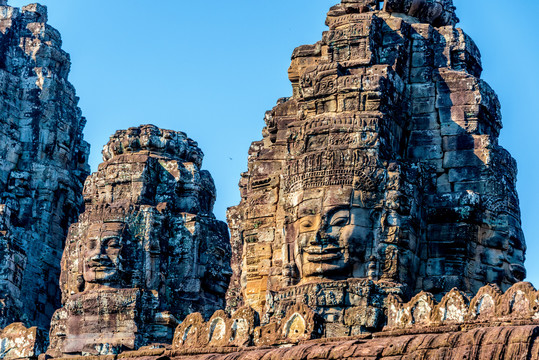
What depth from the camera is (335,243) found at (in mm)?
33375

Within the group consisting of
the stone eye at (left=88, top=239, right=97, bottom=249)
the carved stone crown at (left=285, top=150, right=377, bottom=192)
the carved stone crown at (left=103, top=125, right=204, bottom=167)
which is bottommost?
the stone eye at (left=88, top=239, right=97, bottom=249)

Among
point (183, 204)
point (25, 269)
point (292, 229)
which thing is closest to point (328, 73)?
point (292, 229)

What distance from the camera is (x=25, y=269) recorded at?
46562 mm

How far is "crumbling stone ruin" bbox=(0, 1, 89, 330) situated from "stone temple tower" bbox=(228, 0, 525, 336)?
457 inches

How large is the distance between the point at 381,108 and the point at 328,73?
1493 millimetres

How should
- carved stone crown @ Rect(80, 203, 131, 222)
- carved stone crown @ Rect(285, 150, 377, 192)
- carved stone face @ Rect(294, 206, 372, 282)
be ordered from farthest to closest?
carved stone crown @ Rect(80, 203, 131, 222) → carved stone crown @ Rect(285, 150, 377, 192) → carved stone face @ Rect(294, 206, 372, 282)

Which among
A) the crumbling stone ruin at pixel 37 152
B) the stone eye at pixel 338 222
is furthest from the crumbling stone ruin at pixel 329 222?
the crumbling stone ruin at pixel 37 152

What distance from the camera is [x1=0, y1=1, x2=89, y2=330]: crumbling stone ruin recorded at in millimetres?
46969

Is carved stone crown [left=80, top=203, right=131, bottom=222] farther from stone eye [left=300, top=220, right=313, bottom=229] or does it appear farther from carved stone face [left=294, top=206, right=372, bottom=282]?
carved stone face [left=294, top=206, right=372, bottom=282]

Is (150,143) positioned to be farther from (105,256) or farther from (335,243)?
(335,243)

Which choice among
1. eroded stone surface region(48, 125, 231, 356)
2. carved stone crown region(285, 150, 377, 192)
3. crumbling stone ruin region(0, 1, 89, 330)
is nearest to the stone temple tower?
carved stone crown region(285, 150, 377, 192)

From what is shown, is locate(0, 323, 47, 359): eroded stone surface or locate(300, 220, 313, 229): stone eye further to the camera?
locate(0, 323, 47, 359): eroded stone surface

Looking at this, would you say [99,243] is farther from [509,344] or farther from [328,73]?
[509,344]

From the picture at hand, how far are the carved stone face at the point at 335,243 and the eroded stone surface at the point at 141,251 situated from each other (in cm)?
567
